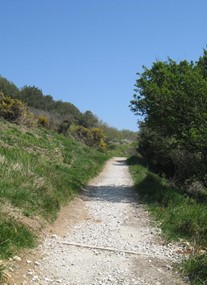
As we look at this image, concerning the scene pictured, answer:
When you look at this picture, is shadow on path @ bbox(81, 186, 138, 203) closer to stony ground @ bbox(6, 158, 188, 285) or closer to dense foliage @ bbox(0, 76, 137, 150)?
stony ground @ bbox(6, 158, 188, 285)

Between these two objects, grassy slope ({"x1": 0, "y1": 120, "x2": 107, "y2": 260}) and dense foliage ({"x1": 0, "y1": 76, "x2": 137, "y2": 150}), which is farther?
dense foliage ({"x1": 0, "y1": 76, "x2": 137, "y2": 150})

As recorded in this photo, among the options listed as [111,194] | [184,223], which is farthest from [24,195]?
[111,194]

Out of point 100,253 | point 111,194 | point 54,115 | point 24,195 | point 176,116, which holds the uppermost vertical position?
point 54,115

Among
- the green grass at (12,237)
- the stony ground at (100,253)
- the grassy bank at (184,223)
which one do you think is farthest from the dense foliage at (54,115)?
the green grass at (12,237)

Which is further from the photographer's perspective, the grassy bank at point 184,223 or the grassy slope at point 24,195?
the grassy slope at point 24,195

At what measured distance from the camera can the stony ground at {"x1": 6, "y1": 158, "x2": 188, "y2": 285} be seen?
20.2 ft

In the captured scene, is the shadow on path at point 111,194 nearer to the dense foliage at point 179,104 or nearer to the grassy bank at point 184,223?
the grassy bank at point 184,223

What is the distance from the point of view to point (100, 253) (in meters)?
7.47

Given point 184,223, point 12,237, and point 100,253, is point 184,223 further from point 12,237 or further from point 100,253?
point 12,237

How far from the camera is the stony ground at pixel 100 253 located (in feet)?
20.2

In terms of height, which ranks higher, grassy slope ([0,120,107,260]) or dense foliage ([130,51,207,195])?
dense foliage ([130,51,207,195])

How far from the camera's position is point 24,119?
28.6m

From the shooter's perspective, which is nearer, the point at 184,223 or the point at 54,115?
the point at 184,223

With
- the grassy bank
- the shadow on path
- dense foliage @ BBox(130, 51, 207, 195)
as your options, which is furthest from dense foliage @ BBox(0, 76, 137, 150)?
the grassy bank
